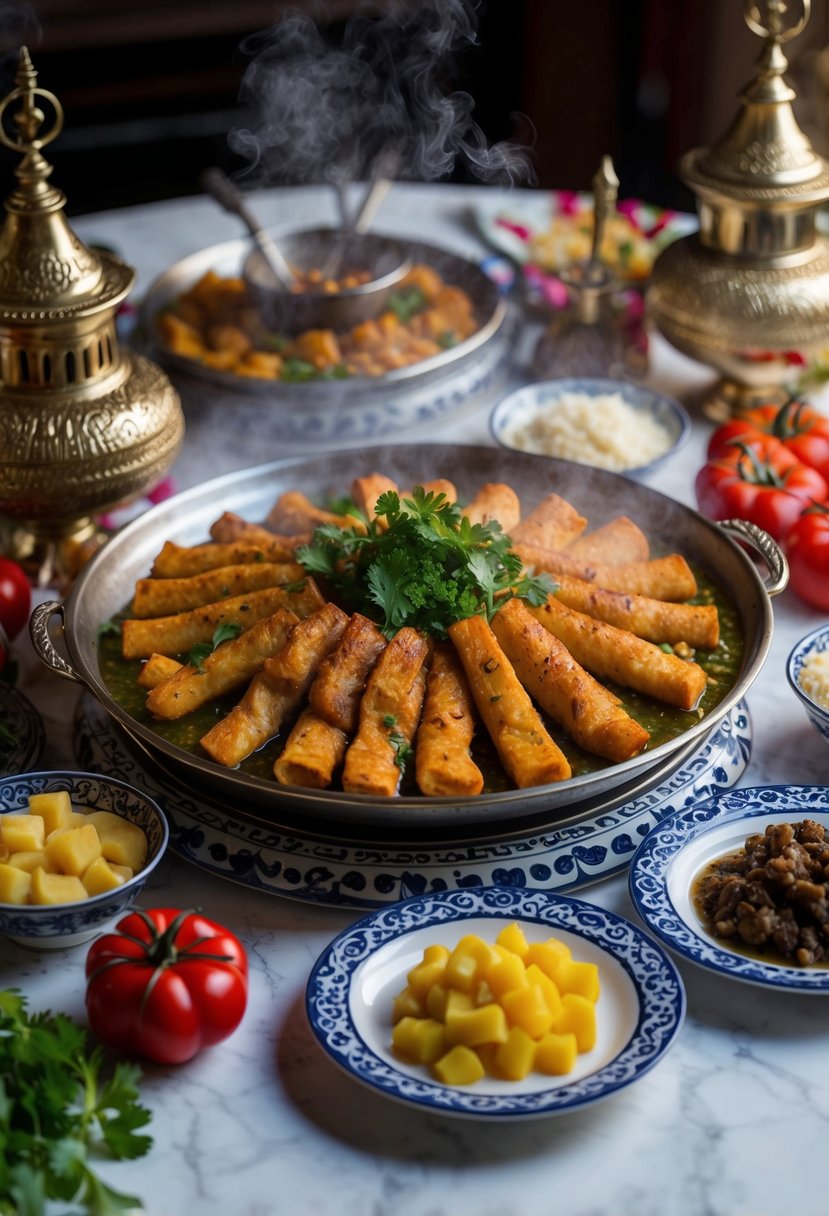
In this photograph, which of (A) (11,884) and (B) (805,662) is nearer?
(A) (11,884)

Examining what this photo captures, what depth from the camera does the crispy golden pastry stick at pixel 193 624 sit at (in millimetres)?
3213

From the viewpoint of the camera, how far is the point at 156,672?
3.10m

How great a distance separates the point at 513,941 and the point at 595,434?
2231mm

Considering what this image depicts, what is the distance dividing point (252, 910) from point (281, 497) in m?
1.33

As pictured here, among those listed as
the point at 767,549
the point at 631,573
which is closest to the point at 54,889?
the point at 631,573

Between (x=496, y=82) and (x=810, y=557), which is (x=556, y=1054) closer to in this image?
(x=810, y=557)

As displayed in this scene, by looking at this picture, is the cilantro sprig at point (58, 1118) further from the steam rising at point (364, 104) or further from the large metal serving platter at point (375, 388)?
the steam rising at point (364, 104)

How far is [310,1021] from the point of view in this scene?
7.54ft

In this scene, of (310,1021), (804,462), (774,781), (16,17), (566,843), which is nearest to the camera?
(310,1021)

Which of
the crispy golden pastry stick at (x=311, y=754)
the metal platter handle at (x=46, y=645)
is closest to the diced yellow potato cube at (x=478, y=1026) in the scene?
the crispy golden pastry stick at (x=311, y=754)

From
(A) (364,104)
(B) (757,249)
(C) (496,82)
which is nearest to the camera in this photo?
(B) (757,249)

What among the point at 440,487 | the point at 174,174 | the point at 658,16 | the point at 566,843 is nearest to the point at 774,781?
the point at 566,843

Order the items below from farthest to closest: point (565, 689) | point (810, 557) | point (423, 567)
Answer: point (810, 557) → point (423, 567) → point (565, 689)

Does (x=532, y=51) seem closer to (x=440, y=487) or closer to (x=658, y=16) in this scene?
(x=658, y=16)
